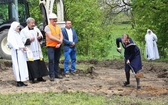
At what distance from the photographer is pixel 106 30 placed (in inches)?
1190

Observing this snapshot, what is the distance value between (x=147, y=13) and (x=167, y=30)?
6.91ft

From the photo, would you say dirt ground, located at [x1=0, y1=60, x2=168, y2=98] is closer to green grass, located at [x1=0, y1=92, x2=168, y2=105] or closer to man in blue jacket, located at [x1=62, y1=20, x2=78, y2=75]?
man in blue jacket, located at [x1=62, y1=20, x2=78, y2=75]

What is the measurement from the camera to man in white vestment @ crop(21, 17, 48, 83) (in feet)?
36.9

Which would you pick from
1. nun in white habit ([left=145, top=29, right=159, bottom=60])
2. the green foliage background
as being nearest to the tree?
the green foliage background

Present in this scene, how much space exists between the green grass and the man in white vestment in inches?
83.3

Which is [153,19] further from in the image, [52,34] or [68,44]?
[52,34]

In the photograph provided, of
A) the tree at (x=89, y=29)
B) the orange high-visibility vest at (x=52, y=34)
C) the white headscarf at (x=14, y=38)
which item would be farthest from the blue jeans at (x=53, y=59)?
the tree at (x=89, y=29)

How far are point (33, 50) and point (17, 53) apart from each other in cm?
60

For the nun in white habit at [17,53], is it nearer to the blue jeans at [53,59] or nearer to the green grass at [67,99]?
the blue jeans at [53,59]

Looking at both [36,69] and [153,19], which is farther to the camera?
[153,19]

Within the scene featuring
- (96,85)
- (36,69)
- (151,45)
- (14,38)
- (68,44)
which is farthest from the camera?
(151,45)

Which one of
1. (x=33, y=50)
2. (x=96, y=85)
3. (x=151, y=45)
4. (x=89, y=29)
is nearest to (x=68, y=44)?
(x=33, y=50)

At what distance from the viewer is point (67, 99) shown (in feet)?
28.4

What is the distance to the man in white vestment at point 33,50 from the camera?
36.9 ft
